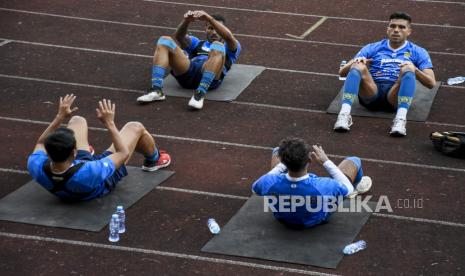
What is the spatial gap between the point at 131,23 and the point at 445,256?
776 cm

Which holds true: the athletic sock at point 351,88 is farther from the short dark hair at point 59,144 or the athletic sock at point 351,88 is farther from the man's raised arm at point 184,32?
the short dark hair at point 59,144

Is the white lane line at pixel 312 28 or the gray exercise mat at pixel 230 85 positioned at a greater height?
the gray exercise mat at pixel 230 85

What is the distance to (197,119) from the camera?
10.4 metres

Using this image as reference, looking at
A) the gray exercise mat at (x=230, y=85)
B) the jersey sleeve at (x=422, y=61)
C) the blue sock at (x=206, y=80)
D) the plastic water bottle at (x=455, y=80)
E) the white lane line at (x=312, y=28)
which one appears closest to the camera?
the jersey sleeve at (x=422, y=61)

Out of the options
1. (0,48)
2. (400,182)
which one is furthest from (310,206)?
(0,48)

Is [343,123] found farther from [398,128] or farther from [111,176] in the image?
[111,176]

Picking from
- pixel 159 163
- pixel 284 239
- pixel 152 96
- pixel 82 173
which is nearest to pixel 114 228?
pixel 82 173

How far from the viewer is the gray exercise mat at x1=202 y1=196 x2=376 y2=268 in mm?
7344

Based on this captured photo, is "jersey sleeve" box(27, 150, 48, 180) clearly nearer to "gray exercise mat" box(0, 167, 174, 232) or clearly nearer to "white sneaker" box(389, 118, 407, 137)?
"gray exercise mat" box(0, 167, 174, 232)

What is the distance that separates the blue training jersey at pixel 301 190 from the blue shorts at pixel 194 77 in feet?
11.8

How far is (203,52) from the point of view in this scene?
11.3 meters

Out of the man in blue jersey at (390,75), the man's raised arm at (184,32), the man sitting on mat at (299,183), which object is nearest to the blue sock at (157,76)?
the man's raised arm at (184,32)

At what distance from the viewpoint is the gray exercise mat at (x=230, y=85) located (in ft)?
A: 36.3

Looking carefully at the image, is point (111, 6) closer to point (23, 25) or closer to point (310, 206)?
point (23, 25)
